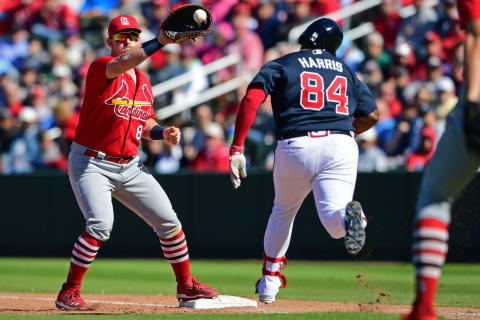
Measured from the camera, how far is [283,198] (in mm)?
6801

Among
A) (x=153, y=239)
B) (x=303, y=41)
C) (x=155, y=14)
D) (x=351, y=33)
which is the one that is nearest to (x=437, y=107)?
(x=351, y=33)

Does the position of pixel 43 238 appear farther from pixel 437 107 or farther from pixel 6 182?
pixel 437 107

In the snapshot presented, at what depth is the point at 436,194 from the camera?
4562mm

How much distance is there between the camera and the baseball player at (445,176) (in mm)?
4449

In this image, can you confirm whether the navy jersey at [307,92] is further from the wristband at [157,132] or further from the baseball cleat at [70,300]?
the baseball cleat at [70,300]

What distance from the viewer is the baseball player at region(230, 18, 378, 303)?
259 inches

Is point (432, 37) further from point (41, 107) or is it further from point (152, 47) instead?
point (152, 47)

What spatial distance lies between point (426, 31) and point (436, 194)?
10.7 m

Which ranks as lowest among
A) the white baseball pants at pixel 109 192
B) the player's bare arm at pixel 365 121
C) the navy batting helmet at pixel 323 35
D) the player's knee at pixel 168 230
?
the player's knee at pixel 168 230

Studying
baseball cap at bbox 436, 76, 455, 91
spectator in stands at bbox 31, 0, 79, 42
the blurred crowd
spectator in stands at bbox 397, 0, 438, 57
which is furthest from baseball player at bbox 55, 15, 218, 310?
spectator in stands at bbox 31, 0, 79, 42

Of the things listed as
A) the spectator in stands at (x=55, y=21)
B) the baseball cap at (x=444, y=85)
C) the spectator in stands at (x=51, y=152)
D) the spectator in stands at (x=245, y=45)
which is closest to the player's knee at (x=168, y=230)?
the baseball cap at (x=444, y=85)

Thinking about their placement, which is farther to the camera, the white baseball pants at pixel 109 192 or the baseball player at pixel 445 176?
the white baseball pants at pixel 109 192

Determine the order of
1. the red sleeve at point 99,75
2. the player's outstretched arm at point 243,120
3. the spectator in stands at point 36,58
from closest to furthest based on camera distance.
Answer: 1. the player's outstretched arm at point 243,120
2. the red sleeve at point 99,75
3. the spectator in stands at point 36,58

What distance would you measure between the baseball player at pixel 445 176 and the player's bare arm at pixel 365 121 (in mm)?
2515
